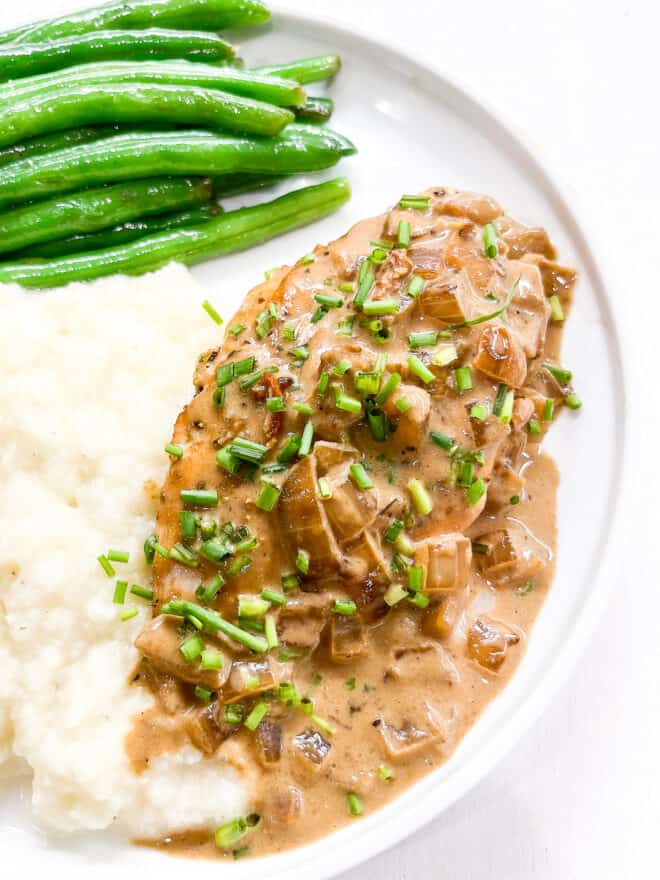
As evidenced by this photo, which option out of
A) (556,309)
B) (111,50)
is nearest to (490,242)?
(556,309)

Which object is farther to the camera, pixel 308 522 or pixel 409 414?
pixel 409 414

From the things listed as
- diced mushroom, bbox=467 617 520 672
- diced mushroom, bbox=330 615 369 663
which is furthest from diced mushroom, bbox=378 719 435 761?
diced mushroom, bbox=467 617 520 672

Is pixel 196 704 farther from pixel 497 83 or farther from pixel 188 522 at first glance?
pixel 497 83

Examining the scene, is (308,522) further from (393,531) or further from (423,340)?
(423,340)

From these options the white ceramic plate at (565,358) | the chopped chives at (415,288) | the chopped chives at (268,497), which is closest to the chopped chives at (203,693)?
the white ceramic plate at (565,358)

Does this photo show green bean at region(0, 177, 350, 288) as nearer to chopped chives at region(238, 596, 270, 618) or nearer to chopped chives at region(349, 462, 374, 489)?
chopped chives at region(349, 462, 374, 489)

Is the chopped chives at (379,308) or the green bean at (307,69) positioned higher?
the green bean at (307,69)

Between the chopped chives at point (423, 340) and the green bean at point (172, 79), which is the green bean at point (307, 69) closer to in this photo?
the green bean at point (172, 79)
